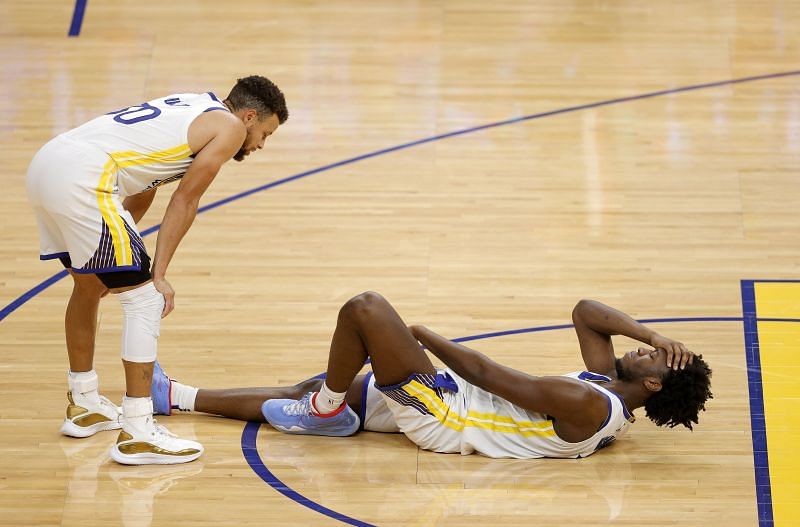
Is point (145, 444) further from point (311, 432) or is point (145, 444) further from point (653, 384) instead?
point (653, 384)

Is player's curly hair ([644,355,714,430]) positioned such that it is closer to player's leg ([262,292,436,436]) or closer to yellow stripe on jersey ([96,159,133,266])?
player's leg ([262,292,436,436])

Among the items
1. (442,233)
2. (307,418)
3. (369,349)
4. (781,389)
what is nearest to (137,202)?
(307,418)

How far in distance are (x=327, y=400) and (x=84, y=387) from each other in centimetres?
105

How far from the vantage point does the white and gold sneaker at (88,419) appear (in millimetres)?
5359

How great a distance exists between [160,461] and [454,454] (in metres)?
1.20

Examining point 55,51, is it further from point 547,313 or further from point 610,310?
point 610,310

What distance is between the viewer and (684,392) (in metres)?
4.93

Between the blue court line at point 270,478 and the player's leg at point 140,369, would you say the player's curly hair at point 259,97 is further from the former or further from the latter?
the blue court line at point 270,478

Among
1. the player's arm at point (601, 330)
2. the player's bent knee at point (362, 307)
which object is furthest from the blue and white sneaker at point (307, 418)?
the player's arm at point (601, 330)

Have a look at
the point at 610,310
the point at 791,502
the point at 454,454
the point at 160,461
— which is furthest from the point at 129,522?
the point at 791,502

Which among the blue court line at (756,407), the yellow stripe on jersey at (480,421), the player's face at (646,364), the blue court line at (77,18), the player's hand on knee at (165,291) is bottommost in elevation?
the blue court line at (756,407)

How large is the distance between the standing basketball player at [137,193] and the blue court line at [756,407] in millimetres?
2272

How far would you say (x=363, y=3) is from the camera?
31.1 feet

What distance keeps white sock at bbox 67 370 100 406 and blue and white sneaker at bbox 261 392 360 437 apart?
0.72 metres
